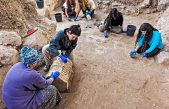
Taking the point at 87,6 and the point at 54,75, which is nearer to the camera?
the point at 54,75

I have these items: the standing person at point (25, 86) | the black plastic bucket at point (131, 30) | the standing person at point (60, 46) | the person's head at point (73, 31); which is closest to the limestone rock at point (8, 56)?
the standing person at point (60, 46)

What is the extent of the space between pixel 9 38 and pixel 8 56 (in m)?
0.41

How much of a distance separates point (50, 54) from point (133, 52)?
2.00m

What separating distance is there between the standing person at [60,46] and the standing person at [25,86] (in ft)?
3.19

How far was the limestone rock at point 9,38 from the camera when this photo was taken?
12.9 ft

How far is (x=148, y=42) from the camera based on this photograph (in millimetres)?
5031

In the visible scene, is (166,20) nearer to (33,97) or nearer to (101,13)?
(101,13)

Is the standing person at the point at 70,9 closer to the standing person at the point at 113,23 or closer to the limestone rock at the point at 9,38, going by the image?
the standing person at the point at 113,23

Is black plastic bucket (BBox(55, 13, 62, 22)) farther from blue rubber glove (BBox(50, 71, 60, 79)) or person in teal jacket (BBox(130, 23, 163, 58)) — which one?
blue rubber glove (BBox(50, 71, 60, 79))

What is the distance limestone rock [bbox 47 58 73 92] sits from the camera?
3.72 meters

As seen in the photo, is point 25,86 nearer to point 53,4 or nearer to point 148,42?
point 148,42

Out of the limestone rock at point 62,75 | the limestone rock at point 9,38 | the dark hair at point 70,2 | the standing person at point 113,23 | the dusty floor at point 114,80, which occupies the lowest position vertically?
the dusty floor at point 114,80

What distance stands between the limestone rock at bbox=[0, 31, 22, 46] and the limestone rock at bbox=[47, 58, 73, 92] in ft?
2.69

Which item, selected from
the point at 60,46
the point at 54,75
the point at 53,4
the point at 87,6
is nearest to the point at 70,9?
the point at 87,6
